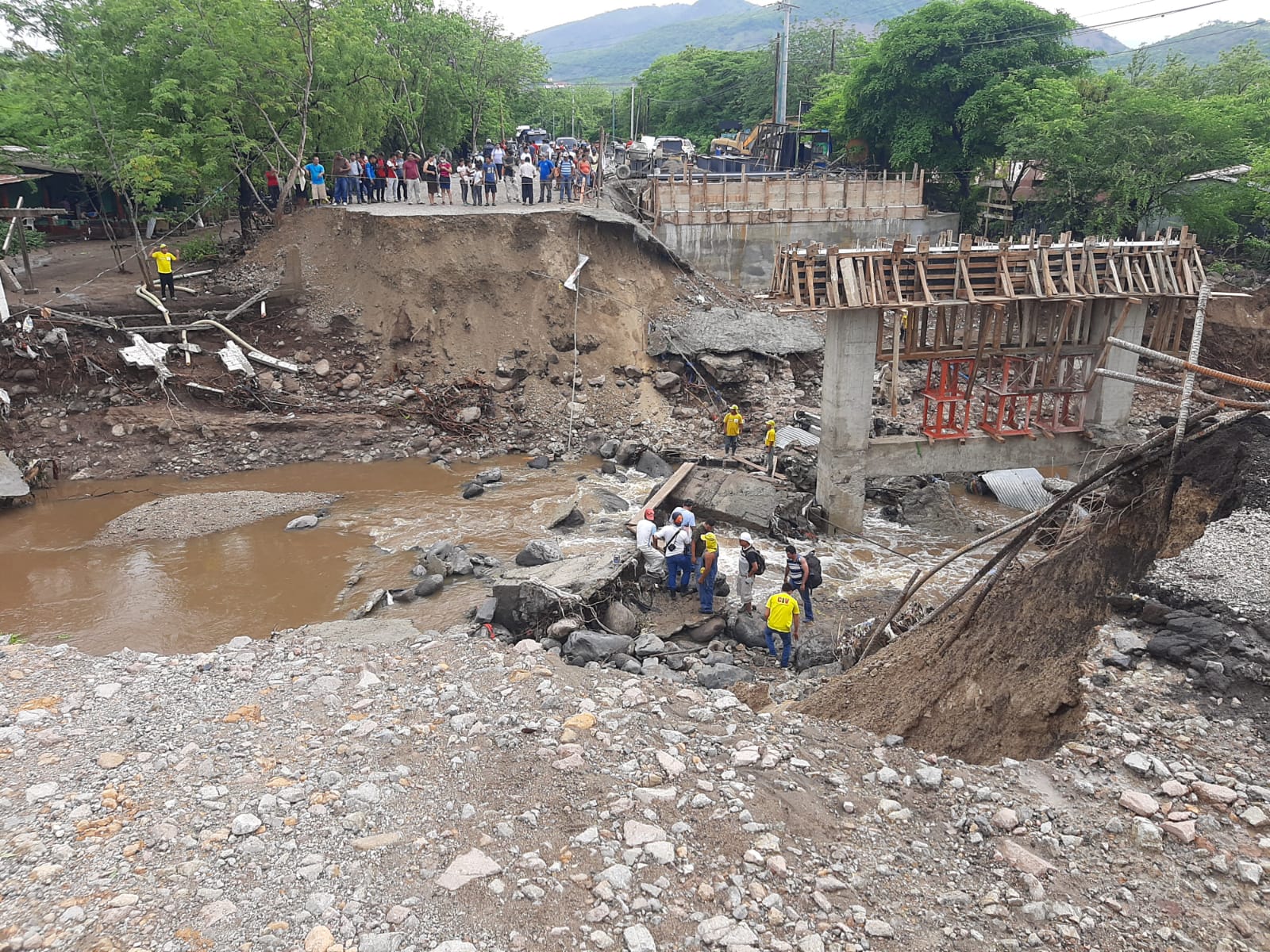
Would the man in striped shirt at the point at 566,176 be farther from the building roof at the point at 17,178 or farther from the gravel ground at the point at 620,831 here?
the gravel ground at the point at 620,831

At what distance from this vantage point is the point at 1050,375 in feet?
51.0

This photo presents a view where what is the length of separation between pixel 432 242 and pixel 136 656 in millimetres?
15222

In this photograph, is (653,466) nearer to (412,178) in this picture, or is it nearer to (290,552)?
(290,552)

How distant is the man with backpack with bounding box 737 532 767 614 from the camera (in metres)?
11.9

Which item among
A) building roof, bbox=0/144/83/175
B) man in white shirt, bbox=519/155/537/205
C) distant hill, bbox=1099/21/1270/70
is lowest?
man in white shirt, bbox=519/155/537/205

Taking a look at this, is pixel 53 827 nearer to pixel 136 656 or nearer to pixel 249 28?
pixel 136 656

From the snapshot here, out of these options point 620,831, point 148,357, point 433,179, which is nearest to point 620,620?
point 620,831

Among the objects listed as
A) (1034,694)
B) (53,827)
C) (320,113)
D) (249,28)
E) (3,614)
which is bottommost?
(3,614)


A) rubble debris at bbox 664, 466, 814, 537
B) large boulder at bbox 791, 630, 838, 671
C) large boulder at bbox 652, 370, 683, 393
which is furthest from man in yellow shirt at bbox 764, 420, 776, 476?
large boulder at bbox 791, 630, 838, 671

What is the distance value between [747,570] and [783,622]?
5.35 ft

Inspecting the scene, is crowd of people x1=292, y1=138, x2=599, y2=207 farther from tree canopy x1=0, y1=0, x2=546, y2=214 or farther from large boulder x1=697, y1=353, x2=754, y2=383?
large boulder x1=697, y1=353, x2=754, y2=383

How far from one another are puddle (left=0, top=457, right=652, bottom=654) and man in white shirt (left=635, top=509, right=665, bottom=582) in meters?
1.95

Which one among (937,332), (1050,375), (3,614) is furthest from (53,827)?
(1050,375)

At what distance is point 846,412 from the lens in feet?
49.0
